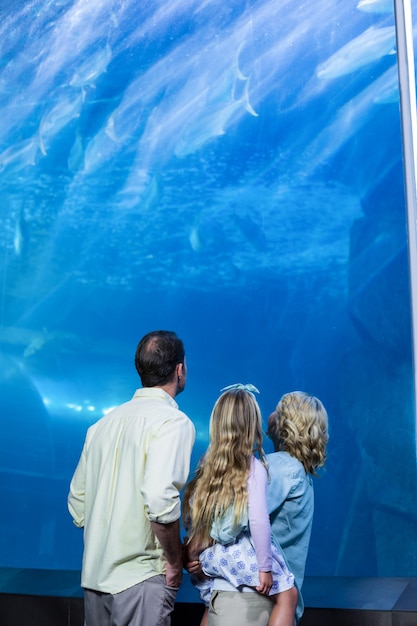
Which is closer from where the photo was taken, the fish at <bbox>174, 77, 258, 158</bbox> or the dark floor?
the dark floor

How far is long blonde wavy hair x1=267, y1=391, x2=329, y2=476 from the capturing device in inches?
113

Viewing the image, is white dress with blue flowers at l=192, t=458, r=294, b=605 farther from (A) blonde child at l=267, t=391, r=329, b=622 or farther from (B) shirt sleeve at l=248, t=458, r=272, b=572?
(A) blonde child at l=267, t=391, r=329, b=622

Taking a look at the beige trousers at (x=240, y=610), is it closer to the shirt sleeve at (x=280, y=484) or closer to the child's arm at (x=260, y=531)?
the child's arm at (x=260, y=531)

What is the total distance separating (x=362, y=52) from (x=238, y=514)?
14.0 metres

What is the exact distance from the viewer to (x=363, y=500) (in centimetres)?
1566

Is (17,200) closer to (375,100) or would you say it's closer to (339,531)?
(375,100)

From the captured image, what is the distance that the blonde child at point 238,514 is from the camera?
8.24 feet

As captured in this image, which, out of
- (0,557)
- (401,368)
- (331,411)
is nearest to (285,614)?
(401,368)

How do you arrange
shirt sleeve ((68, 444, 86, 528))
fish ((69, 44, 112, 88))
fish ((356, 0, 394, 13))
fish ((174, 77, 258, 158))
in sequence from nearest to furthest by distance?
1. shirt sleeve ((68, 444, 86, 528))
2. fish ((356, 0, 394, 13))
3. fish ((69, 44, 112, 88))
4. fish ((174, 77, 258, 158))

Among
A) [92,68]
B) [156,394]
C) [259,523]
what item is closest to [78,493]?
[156,394]

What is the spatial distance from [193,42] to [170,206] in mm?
7685

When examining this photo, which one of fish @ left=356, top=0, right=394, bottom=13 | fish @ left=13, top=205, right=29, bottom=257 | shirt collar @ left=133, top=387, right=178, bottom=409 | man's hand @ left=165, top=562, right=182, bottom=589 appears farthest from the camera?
fish @ left=13, top=205, right=29, bottom=257

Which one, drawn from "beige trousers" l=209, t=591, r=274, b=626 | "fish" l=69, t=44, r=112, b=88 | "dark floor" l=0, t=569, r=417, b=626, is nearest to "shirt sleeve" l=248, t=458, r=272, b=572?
"beige trousers" l=209, t=591, r=274, b=626

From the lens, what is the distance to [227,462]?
2.57 meters
